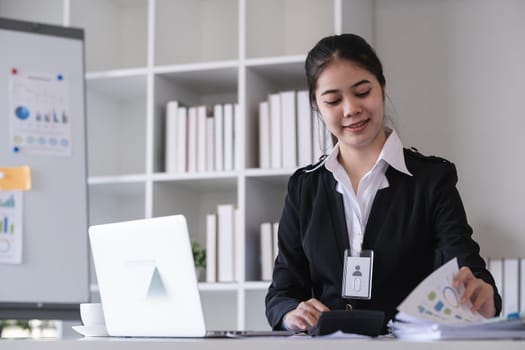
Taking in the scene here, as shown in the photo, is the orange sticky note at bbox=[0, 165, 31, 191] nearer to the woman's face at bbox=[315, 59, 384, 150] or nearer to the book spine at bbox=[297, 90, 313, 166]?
the book spine at bbox=[297, 90, 313, 166]

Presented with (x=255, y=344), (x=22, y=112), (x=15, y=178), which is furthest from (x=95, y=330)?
(x=22, y=112)

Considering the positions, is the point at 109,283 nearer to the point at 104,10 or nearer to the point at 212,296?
the point at 212,296

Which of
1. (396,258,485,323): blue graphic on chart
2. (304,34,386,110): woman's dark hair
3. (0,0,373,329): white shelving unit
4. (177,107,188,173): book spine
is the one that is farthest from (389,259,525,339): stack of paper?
(177,107,188,173): book spine

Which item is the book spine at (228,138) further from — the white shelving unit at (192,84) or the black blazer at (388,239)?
the black blazer at (388,239)

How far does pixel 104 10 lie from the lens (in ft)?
12.6

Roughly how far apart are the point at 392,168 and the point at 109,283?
884 millimetres

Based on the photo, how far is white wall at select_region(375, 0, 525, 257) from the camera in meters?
3.32

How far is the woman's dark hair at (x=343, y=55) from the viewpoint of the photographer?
7.50 ft

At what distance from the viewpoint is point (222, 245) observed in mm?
3330

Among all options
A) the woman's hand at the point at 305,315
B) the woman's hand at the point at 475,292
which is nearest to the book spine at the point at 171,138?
the woman's hand at the point at 305,315

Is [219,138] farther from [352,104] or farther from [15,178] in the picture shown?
[352,104]

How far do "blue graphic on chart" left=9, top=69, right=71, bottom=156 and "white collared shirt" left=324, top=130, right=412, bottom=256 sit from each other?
4.76 feet

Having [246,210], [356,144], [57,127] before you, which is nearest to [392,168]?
[356,144]

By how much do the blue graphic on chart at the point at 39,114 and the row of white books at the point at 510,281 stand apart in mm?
1673
